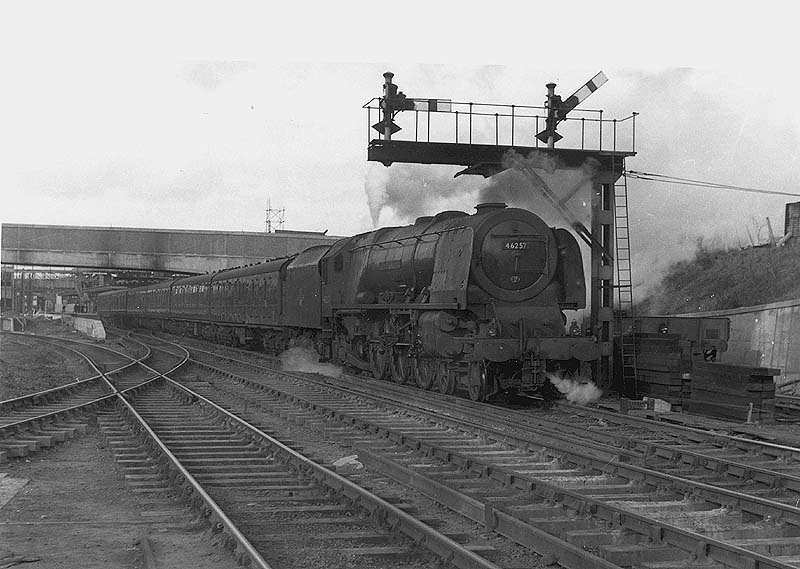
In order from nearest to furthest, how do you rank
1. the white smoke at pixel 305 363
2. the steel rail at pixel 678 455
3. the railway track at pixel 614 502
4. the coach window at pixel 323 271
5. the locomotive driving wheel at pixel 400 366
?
Result: 1. the railway track at pixel 614 502
2. the steel rail at pixel 678 455
3. the locomotive driving wheel at pixel 400 366
4. the coach window at pixel 323 271
5. the white smoke at pixel 305 363

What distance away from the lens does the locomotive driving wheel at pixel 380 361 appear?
18103mm

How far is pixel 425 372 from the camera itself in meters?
16.4

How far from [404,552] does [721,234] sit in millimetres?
20360

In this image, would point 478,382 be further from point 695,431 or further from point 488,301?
point 695,431

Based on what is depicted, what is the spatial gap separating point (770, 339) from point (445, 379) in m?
8.38

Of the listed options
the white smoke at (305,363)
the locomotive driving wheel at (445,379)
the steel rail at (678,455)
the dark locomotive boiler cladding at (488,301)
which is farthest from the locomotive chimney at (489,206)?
the white smoke at (305,363)

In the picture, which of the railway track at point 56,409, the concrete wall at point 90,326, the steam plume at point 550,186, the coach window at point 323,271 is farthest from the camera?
the concrete wall at point 90,326

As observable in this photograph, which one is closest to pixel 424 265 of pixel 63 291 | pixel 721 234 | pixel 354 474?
pixel 354 474

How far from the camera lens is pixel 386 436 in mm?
10984

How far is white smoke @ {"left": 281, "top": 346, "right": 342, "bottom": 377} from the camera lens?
21.9 metres

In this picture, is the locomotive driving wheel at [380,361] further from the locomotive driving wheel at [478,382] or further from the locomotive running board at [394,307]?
the locomotive driving wheel at [478,382]

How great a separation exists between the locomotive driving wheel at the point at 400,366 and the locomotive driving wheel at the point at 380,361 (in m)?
0.21

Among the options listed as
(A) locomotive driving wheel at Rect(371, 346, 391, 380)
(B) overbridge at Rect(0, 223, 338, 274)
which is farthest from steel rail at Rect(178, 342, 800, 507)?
(B) overbridge at Rect(0, 223, 338, 274)

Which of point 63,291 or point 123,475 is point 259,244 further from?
point 63,291
